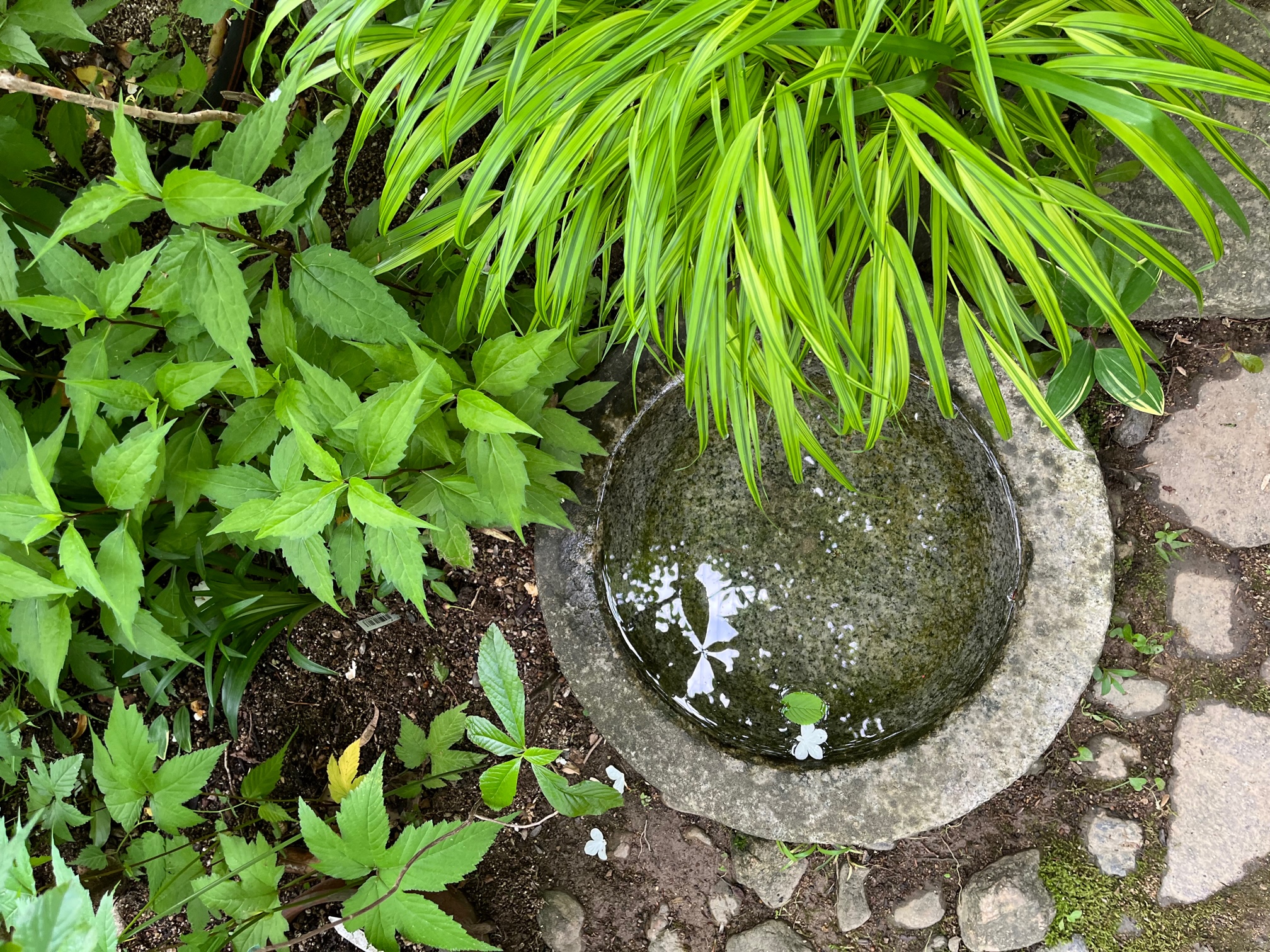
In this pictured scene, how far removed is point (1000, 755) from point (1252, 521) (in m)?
0.92

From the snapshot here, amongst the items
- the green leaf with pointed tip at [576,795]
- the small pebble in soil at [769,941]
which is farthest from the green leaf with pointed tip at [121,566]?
the small pebble in soil at [769,941]

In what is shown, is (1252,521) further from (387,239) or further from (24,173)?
(24,173)

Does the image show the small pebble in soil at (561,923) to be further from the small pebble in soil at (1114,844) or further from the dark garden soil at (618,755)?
the small pebble in soil at (1114,844)

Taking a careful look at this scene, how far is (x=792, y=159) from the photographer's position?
114 centimetres

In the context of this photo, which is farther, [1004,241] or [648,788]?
[648,788]

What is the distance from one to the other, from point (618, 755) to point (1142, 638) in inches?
51.3

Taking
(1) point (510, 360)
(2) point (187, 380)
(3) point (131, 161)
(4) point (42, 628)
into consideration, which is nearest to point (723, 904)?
(1) point (510, 360)

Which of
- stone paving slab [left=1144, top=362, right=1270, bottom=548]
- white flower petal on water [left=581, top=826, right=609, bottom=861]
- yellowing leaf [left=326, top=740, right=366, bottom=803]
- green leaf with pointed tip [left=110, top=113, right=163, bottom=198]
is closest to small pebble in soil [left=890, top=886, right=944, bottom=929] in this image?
white flower petal on water [left=581, top=826, right=609, bottom=861]

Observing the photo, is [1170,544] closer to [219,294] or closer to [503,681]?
[503,681]

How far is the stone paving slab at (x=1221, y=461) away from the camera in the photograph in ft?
6.05

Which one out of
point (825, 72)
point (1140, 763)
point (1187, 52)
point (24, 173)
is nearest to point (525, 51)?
point (825, 72)

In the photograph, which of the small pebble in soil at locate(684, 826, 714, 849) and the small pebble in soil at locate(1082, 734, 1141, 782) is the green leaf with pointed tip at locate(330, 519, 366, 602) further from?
the small pebble in soil at locate(1082, 734, 1141, 782)

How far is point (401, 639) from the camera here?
6.74 ft

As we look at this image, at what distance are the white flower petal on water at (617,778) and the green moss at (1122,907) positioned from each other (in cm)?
103
